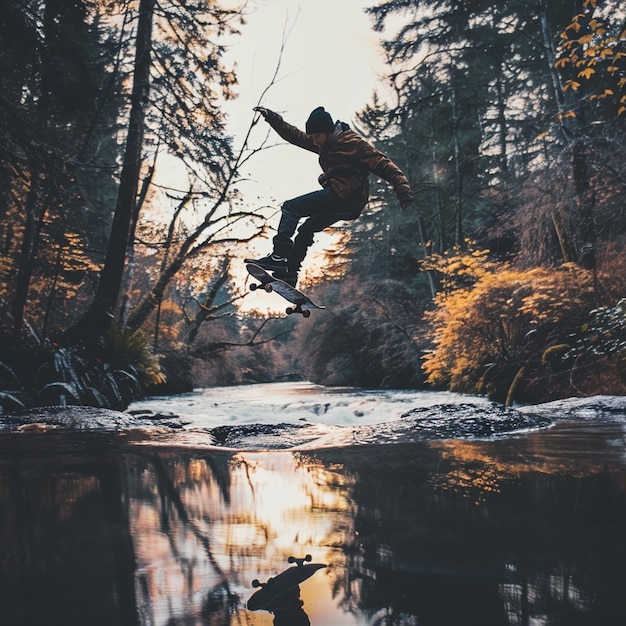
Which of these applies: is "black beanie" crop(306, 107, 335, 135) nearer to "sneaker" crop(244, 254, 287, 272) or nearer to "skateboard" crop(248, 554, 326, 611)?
"sneaker" crop(244, 254, 287, 272)

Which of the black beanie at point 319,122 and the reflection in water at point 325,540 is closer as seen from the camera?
the reflection in water at point 325,540

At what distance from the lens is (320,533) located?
3.06 meters

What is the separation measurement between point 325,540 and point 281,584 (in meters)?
0.59

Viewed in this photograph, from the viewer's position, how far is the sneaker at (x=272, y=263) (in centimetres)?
609

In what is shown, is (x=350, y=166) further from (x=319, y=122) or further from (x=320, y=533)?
Answer: (x=320, y=533)

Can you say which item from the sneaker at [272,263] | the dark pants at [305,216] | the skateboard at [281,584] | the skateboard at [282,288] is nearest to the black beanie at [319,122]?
the dark pants at [305,216]

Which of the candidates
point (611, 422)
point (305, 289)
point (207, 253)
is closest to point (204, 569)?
point (611, 422)

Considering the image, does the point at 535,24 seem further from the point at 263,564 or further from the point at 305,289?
the point at 263,564

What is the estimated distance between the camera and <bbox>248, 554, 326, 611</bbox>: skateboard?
222 centimetres

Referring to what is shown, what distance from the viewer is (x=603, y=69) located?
16.2 meters

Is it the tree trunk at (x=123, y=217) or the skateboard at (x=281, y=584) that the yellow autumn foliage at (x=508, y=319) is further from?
the skateboard at (x=281, y=584)

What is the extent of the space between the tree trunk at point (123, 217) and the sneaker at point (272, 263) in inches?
303

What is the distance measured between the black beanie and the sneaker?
1331mm

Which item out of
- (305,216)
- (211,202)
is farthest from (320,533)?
(211,202)
